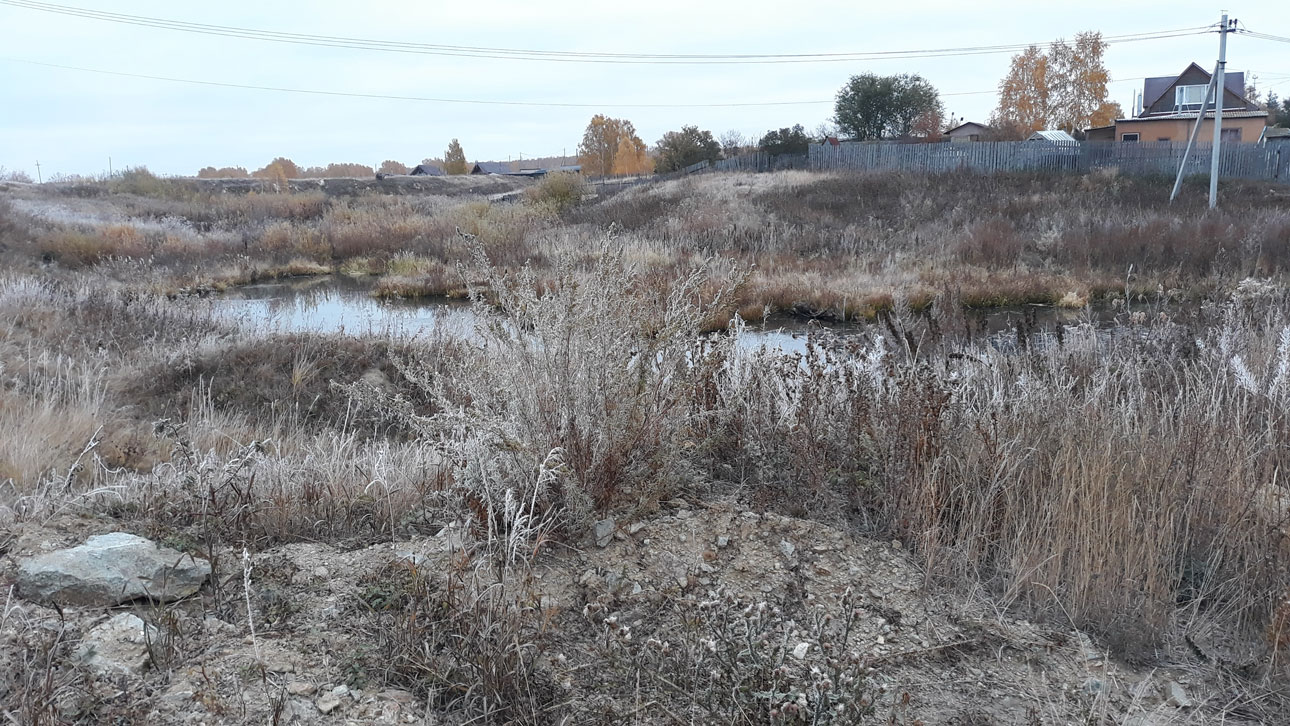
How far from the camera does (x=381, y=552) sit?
2928 millimetres

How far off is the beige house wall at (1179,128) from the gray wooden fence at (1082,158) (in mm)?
10095

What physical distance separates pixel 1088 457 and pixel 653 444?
1612 millimetres

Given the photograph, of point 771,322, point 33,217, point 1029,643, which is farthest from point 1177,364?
point 33,217

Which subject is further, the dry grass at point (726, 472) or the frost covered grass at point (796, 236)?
the frost covered grass at point (796, 236)

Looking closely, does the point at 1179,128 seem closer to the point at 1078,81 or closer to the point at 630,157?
the point at 1078,81

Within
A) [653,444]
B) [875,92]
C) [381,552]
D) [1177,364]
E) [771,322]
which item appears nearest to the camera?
[381,552]

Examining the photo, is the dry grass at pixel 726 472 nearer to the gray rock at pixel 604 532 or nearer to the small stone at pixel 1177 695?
the gray rock at pixel 604 532

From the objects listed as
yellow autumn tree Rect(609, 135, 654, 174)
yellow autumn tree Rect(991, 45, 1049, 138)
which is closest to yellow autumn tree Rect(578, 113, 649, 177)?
yellow autumn tree Rect(609, 135, 654, 174)

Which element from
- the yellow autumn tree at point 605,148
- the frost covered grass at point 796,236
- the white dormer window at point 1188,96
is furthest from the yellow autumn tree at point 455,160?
the white dormer window at point 1188,96

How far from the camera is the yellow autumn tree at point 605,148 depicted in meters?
64.6

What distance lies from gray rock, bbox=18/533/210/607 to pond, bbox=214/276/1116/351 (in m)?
6.98

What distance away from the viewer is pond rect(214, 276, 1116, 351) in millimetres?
11258

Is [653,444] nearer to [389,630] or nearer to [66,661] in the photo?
[389,630]

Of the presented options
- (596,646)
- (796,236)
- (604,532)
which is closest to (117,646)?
(596,646)
